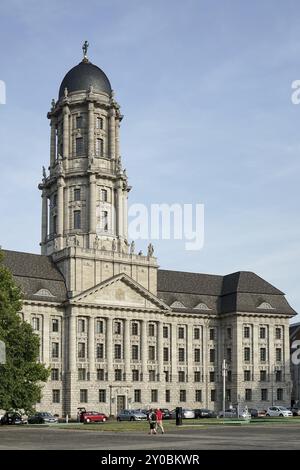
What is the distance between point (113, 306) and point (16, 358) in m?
39.2

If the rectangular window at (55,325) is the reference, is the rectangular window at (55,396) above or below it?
below

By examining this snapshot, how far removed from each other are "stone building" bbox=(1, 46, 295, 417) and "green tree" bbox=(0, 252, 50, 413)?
3312 centimetres

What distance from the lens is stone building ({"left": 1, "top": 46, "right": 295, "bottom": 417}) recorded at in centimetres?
10494

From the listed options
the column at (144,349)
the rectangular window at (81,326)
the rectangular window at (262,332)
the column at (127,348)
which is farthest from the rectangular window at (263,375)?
the rectangular window at (81,326)

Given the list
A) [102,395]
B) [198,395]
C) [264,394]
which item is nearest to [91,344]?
[102,395]

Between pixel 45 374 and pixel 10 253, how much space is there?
138ft

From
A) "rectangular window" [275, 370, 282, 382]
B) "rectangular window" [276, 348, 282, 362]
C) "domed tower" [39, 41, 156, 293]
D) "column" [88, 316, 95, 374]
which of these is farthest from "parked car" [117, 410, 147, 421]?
"rectangular window" [276, 348, 282, 362]

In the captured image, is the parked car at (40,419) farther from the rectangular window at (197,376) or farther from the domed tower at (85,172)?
the rectangular window at (197,376)

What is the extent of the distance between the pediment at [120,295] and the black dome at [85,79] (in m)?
30.7

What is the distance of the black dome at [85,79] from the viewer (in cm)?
12125

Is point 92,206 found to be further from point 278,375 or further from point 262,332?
point 278,375

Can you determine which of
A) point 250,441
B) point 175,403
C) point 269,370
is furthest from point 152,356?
point 250,441

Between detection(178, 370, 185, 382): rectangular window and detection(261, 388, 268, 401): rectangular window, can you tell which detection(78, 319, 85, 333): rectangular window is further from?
detection(261, 388, 268, 401): rectangular window

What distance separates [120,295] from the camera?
10869 centimetres
